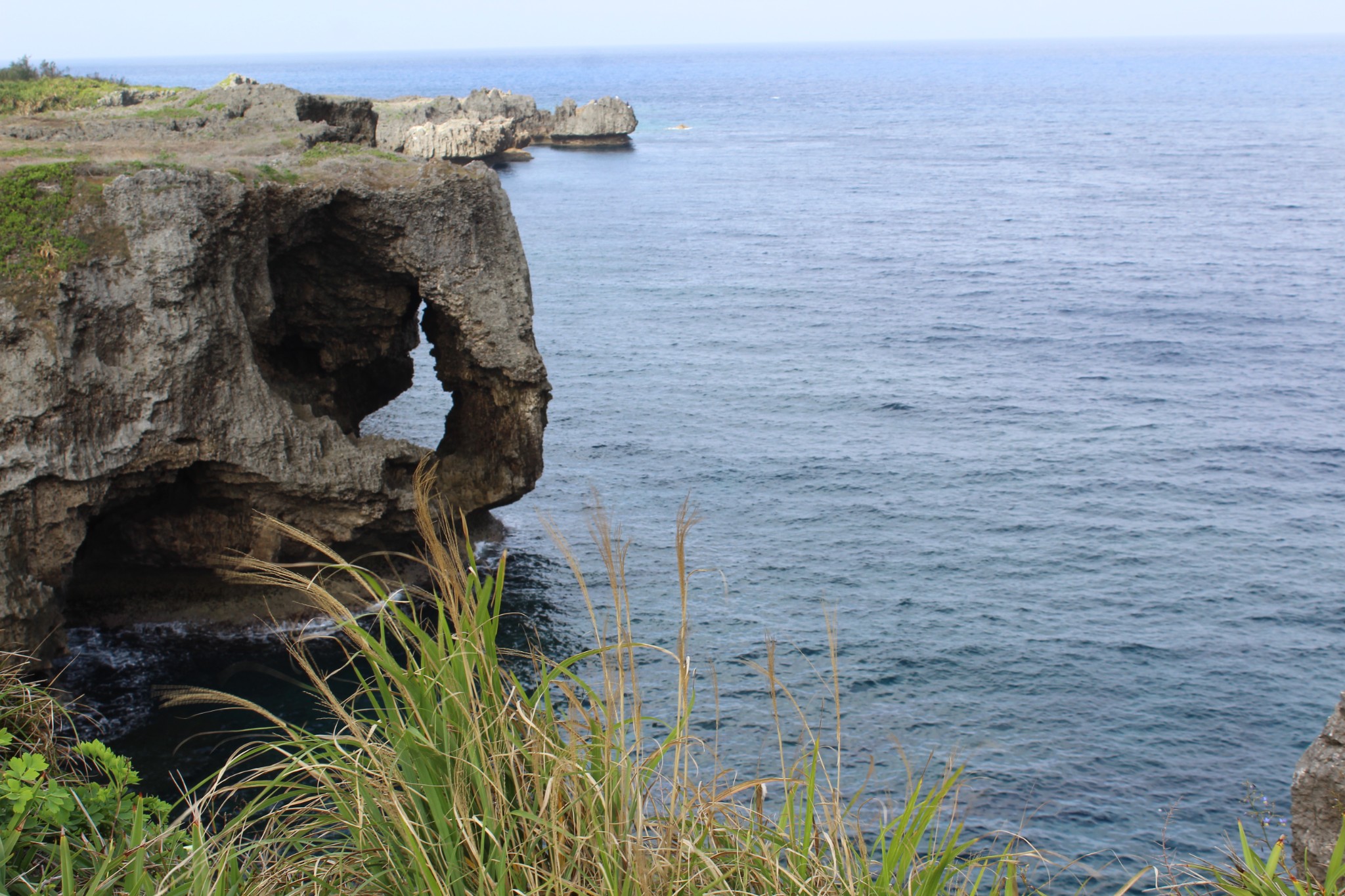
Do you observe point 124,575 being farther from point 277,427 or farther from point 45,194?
point 45,194

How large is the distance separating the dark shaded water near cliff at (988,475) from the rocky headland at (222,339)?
8.48ft

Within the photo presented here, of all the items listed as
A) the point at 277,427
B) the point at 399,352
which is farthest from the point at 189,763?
the point at 399,352

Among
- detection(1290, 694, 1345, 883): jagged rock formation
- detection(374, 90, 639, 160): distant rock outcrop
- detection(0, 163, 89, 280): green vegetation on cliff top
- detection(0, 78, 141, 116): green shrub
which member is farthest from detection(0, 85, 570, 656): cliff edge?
detection(374, 90, 639, 160): distant rock outcrop

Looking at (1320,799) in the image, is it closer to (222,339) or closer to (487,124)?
(222,339)

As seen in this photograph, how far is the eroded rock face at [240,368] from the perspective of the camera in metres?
16.6

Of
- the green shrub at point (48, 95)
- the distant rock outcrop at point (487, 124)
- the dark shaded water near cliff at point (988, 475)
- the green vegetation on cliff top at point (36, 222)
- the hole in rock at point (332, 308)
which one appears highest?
the distant rock outcrop at point (487, 124)

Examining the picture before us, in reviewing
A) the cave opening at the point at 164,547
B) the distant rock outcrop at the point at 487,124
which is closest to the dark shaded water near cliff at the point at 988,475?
the cave opening at the point at 164,547

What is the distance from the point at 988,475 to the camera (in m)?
28.3

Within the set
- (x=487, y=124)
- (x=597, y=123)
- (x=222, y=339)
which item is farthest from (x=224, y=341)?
(x=597, y=123)

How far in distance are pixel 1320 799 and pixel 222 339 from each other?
54.4ft

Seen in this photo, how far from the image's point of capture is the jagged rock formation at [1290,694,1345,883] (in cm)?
1024

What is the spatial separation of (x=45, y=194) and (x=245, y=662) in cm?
845

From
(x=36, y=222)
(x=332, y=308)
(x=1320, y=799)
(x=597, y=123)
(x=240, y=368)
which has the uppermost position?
(x=597, y=123)

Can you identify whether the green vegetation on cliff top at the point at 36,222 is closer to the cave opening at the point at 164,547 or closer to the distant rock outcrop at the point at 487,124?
the cave opening at the point at 164,547
